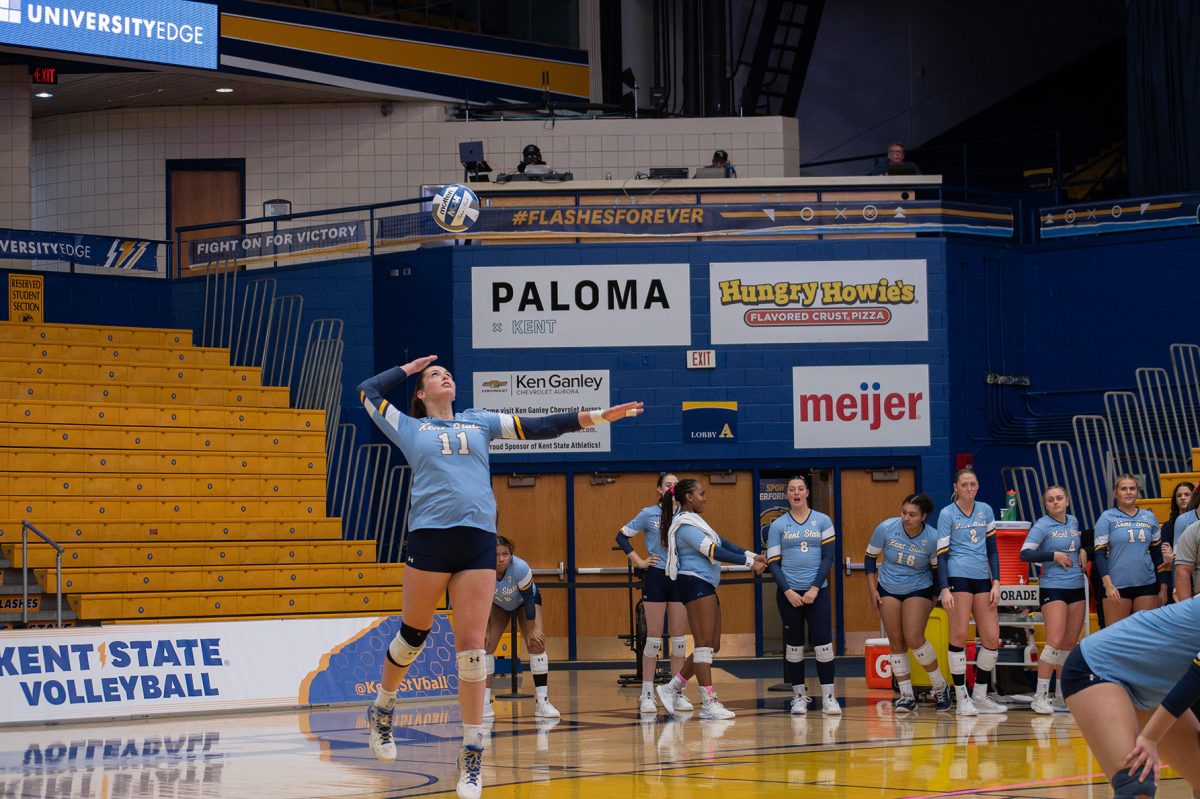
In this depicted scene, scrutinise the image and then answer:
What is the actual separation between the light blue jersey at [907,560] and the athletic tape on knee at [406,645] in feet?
21.1

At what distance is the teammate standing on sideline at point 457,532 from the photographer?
7.73m

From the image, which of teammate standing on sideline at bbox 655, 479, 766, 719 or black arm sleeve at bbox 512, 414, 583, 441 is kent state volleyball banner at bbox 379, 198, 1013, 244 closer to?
teammate standing on sideline at bbox 655, 479, 766, 719

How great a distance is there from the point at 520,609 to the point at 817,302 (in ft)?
25.6

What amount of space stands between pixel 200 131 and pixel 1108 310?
13.9m

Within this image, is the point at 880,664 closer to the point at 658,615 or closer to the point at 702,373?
the point at 658,615

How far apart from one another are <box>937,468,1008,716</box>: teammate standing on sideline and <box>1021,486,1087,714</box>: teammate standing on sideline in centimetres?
36

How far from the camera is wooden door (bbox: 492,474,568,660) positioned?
20109 mm

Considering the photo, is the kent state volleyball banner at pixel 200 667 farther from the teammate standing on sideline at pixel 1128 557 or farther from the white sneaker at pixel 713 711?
the teammate standing on sideline at pixel 1128 557

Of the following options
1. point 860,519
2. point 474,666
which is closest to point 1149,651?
point 474,666

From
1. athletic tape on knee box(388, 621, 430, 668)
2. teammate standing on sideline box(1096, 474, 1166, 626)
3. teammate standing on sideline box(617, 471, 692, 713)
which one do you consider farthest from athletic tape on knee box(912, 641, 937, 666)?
athletic tape on knee box(388, 621, 430, 668)

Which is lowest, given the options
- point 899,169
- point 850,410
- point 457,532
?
point 457,532

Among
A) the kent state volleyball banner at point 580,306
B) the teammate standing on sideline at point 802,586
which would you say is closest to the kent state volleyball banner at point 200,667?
the teammate standing on sideline at point 802,586

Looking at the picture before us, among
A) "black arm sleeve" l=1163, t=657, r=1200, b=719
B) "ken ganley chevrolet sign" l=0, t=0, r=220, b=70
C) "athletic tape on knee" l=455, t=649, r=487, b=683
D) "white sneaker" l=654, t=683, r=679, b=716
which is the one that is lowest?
"white sneaker" l=654, t=683, r=679, b=716

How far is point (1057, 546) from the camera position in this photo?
1325cm
